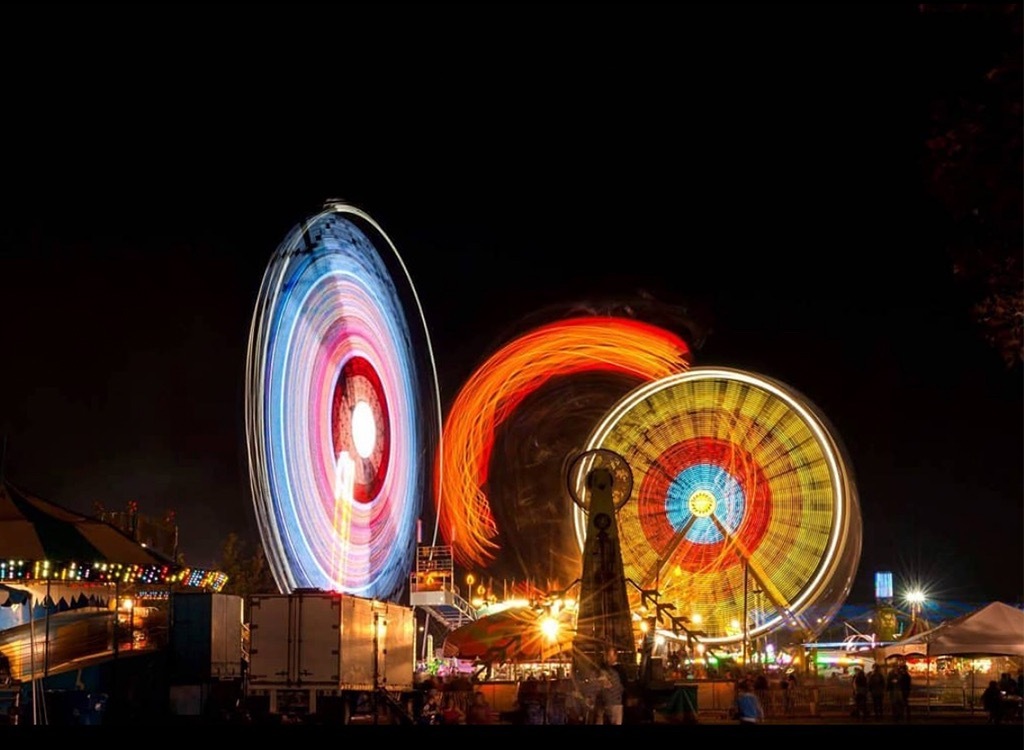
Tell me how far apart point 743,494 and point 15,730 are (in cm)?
3773

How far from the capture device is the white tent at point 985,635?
3047 cm

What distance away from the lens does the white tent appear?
3047cm

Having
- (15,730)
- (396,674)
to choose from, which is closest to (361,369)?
(396,674)

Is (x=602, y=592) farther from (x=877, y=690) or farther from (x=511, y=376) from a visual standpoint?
(x=511, y=376)

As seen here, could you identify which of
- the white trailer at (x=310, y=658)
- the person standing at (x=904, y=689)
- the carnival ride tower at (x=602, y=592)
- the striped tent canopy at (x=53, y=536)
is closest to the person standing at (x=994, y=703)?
the person standing at (x=904, y=689)

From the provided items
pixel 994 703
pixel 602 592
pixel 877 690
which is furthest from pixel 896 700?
pixel 602 592

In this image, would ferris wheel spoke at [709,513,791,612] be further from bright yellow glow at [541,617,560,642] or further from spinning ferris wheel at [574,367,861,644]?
bright yellow glow at [541,617,560,642]

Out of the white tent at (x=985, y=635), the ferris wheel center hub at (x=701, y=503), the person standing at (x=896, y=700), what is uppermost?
the ferris wheel center hub at (x=701, y=503)

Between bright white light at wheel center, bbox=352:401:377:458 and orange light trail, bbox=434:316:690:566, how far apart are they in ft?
14.8

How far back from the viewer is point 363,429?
45.2m

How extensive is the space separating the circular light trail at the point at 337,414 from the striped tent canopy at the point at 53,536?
15.1 m

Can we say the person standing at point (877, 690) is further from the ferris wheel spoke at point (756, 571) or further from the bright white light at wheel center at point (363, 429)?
the bright white light at wheel center at point (363, 429)

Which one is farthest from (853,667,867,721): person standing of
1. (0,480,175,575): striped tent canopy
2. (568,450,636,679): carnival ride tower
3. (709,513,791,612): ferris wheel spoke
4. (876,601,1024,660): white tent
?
(0,480,175,575): striped tent canopy

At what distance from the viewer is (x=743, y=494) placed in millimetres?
49250
